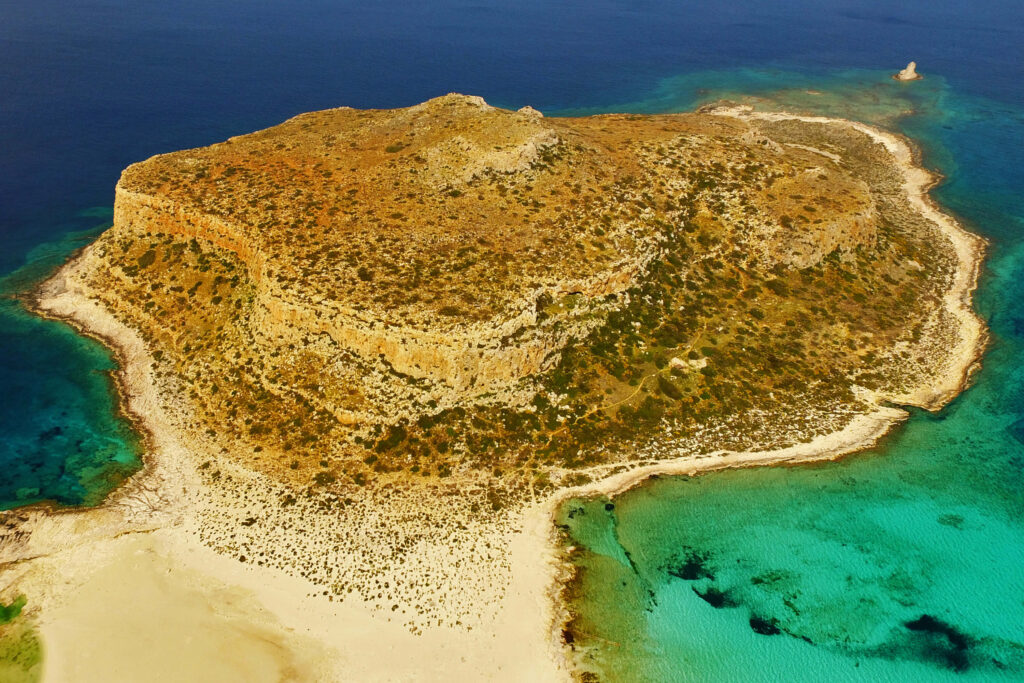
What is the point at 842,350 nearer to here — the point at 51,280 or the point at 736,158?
the point at 736,158

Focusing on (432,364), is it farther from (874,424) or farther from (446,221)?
(874,424)

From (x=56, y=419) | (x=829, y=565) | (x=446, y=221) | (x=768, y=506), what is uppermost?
(x=446, y=221)

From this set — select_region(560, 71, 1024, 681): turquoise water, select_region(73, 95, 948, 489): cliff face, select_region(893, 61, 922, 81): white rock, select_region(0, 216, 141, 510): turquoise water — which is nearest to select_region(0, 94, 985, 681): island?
select_region(73, 95, 948, 489): cliff face

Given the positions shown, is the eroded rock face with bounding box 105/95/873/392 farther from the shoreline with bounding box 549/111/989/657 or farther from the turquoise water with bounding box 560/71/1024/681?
the turquoise water with bounding box 560/71/1024/681

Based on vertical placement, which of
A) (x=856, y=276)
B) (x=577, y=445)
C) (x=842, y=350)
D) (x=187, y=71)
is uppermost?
(x=187, y=71)

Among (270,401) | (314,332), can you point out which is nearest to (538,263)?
(314,332)

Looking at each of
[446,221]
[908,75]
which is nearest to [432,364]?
[446,221]
